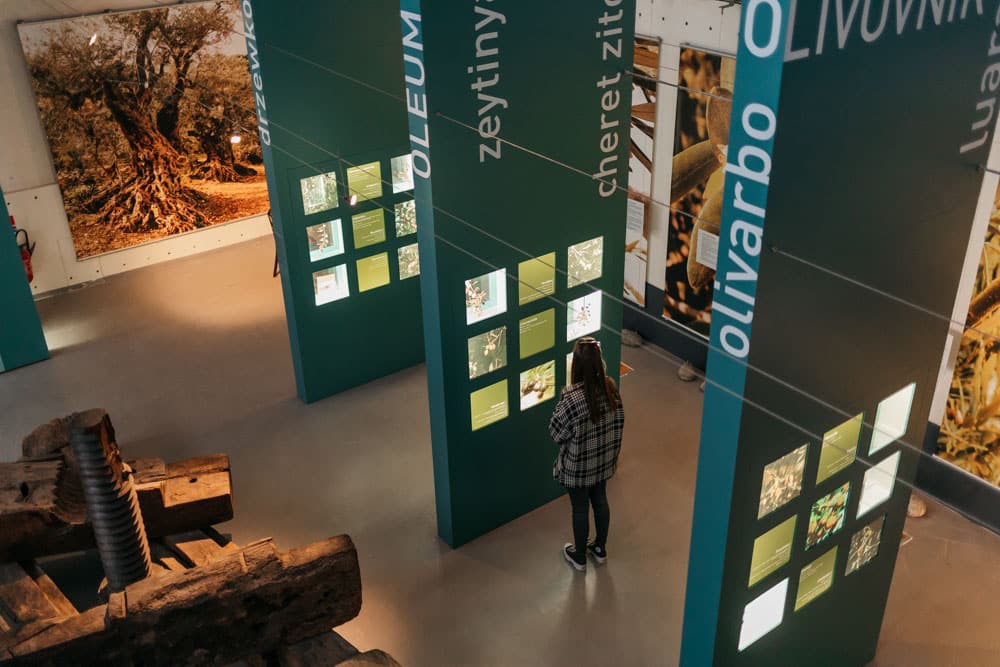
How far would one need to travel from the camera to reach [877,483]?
4.93 m

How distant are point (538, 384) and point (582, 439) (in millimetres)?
1111

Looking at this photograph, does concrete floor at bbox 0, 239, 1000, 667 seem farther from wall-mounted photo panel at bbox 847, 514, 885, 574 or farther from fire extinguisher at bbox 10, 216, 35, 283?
wall-mounted photo panel at bbox 847, 514, 885, 574

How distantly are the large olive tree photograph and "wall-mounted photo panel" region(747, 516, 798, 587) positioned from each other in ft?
29.3

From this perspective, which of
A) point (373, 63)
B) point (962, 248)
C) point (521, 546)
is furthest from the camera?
point (373, 63)

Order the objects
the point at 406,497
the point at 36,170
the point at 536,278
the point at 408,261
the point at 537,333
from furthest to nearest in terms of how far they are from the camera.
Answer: the point at 36,170, the point at 408,261, the point at 406,497, the point at 537,333, the point at 536,278

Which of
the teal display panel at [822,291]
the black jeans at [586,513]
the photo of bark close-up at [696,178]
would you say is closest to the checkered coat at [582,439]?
the black jeans at [586,513]

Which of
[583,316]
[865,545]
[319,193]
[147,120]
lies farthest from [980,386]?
[147,120]

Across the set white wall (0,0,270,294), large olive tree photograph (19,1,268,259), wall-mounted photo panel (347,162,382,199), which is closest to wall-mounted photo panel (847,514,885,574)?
wall-mounted photo panel (347,162,382,199)

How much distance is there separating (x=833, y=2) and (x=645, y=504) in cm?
477

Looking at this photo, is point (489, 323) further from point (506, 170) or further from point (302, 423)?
point (302, 423)

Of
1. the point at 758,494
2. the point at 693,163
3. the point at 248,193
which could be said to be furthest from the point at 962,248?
the point at 248,193

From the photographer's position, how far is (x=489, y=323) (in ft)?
21.1

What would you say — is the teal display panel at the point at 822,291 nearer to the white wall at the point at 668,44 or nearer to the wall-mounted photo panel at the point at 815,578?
the wall-mounted photo panel at the point at 815,578

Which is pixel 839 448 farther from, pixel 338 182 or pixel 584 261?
pixel 338 182
